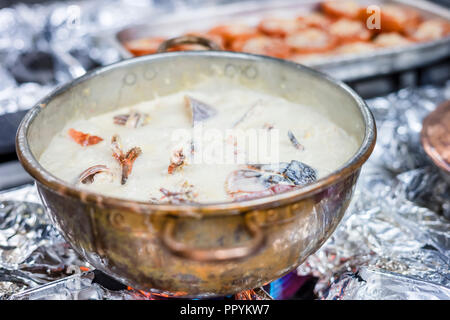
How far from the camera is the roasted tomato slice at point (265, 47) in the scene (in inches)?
91.4

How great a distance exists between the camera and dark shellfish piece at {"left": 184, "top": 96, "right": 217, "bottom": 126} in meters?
1.31

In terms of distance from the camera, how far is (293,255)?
901mm

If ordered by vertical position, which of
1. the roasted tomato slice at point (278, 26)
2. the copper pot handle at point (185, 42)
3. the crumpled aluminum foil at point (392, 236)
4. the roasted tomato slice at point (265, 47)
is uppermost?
the copper pot handle at point (185, 42)

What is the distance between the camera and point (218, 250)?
2.62 ft

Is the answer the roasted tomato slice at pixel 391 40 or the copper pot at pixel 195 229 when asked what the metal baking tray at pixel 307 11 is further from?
the copper pot at pixel 195 229

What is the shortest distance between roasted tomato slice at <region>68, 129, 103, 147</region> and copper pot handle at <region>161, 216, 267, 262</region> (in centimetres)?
50

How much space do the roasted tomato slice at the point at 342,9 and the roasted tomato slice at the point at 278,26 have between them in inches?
9.8

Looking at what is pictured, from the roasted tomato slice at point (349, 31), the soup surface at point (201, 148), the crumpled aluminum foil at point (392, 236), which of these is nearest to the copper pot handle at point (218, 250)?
the soup surface at point (201, 148)

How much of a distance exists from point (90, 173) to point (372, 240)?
2.55 feet

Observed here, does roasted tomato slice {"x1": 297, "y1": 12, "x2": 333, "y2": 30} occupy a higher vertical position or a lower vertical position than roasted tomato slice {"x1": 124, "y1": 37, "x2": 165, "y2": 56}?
lower

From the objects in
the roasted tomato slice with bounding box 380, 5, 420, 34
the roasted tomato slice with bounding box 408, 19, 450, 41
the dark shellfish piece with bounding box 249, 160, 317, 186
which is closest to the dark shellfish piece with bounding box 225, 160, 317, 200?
the dark shellfish piece with bounding box 249, 160, 317, 186

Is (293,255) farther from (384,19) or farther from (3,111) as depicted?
(384,19)

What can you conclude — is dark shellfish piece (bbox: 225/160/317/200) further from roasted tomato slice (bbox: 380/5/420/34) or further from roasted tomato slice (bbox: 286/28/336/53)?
roasted tomato slice (bbox: 380/5/420/34)

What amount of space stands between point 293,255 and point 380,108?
1.20 m
